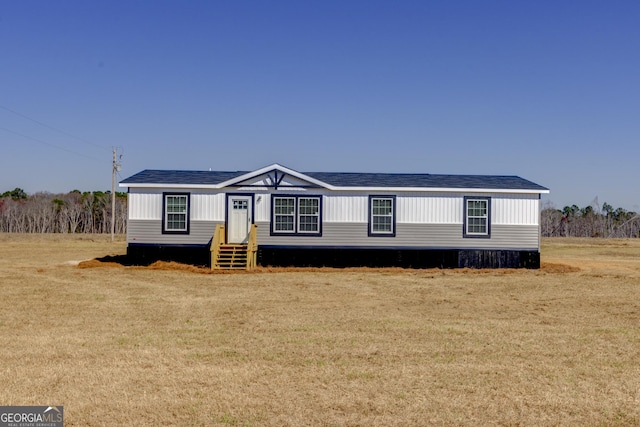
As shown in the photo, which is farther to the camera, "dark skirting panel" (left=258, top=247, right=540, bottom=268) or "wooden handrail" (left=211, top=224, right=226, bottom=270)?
"dark skirting panel" (left=258, top=247, right=540, bottom=268)

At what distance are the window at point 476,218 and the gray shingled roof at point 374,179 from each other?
2.07 feet

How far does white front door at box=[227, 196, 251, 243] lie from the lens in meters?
24.8

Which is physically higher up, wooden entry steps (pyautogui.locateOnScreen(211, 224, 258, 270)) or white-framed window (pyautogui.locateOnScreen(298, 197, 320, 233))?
white-framed window (pyautogui.locateOnScreen(298, 197, 320, 233))

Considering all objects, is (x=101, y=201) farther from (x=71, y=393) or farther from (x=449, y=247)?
(x=71, y=393)

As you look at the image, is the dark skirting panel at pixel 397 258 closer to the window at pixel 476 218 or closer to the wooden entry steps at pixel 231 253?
the window at pixel 476 218

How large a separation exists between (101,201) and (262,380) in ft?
251

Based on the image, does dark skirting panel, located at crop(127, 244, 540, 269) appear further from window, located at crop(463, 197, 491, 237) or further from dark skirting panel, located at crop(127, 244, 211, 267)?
window, located at crop(463, 197, 491, 237)

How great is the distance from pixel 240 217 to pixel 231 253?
1716 mm

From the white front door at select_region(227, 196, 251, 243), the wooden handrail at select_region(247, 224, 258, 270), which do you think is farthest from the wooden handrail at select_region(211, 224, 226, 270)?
the wooden handrail at select_region(247, 224, 258, 270)

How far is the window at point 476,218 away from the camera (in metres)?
25.0

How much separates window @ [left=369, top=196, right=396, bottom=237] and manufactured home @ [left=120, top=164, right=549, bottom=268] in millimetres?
42

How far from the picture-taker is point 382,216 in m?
25.0

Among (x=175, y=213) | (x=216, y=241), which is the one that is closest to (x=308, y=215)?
(x=216, y=241)

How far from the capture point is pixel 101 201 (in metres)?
78.8
